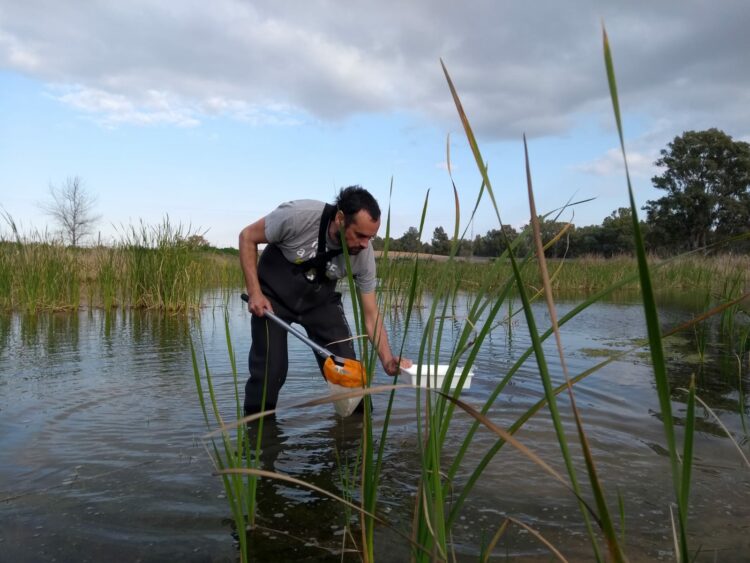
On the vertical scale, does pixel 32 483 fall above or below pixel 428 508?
below

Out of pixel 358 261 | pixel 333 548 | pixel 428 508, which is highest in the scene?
pixel 358 261

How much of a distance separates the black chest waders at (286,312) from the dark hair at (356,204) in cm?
27

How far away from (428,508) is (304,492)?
1.66 metres

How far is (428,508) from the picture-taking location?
145cm

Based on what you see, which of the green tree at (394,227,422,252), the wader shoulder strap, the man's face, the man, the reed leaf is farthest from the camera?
the man

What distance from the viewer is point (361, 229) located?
11.2 ft

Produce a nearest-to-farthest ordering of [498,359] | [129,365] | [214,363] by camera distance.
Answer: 1. [129,365]
2. [214,363]
3. [498,359]

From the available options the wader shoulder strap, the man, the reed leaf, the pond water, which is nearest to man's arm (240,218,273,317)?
the man

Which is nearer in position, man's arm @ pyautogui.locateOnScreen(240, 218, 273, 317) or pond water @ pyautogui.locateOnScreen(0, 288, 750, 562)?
pond water @ pyautogui.locateOnScreen(0, 288, 750, 562)

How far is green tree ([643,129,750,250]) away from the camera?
4059 centimetres

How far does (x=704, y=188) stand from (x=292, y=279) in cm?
4393

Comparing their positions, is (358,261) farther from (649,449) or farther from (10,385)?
(10,385)

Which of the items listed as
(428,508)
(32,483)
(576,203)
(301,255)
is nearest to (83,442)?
(32,483)

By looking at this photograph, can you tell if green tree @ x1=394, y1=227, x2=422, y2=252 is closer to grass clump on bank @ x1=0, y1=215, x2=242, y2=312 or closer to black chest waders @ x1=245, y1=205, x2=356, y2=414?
black chest waders @ x1=245, y1=205, x2=356, y2=414
